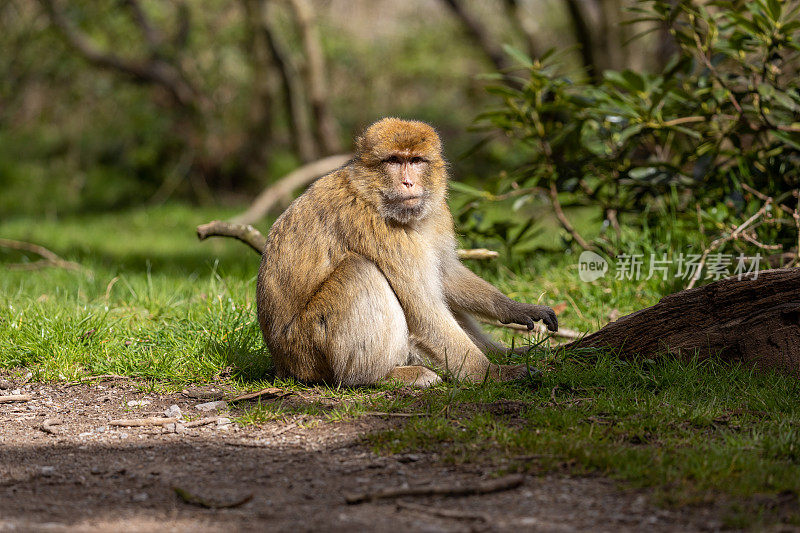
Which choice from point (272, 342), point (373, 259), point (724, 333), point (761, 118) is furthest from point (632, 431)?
point (761, 118)

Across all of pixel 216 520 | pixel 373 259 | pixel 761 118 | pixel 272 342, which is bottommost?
pixel 216 520

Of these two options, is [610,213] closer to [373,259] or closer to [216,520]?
[373,259]

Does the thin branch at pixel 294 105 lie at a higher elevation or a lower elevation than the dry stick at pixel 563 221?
higher

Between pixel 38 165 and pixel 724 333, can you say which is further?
pixel 38 165

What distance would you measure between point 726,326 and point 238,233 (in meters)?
3.15

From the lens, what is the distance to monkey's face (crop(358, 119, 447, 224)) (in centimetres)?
439

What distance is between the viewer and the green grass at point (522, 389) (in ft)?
10.6

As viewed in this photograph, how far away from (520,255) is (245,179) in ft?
27.4

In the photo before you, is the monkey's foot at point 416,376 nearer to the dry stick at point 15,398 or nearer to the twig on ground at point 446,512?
the twig on ground at point 446,512

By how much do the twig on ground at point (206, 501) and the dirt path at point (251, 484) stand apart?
0.02m

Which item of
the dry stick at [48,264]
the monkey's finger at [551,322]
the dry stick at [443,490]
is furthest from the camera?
the dry stick at [48,264]

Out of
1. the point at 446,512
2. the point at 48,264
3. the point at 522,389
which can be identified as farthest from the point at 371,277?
the point at 48,264

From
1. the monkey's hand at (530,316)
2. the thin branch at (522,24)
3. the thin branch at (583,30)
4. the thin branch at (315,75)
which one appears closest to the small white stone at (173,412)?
the monkey's hand at (530,316)

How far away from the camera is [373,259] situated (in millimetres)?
4355
